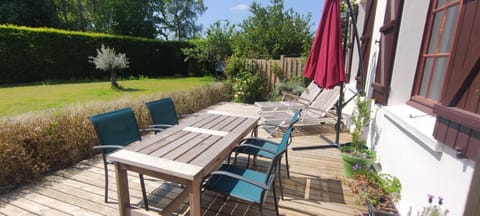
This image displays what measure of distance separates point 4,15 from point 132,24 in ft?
28.2

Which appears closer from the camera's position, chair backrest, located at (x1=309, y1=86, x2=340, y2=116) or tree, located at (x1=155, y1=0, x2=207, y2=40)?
chair backrest, located at (x1=309, y1=86, x2=340, y2=116)

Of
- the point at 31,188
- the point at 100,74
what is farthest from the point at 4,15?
the point at 31,188

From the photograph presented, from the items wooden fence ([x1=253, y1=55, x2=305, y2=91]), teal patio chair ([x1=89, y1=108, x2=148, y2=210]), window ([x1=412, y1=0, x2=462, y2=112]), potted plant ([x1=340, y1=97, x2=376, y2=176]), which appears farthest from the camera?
wooden fence ([x1=253, y1=55, x2=305, y2=91])

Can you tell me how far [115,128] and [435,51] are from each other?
10.3 ft

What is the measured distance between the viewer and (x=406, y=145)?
Result: 2020 millimetres

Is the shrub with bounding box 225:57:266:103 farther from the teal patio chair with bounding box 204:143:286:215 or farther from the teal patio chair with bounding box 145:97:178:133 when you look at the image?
the teal patio chair with bounding box 204:143:286:215

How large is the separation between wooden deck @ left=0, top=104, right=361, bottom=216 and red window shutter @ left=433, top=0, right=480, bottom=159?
48.5 inches

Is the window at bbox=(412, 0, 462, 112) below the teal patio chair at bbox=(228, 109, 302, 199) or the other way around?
the other way around

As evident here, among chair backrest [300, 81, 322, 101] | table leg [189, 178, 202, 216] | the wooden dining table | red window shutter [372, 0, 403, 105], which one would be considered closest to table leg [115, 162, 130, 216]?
the wooden dining table

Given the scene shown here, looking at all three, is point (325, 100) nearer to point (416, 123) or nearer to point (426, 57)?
point (426, 57)

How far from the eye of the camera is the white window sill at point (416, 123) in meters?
1.56

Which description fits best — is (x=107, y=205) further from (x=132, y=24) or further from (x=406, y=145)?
(x=132, y=24)

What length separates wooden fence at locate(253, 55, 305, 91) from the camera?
24.1ft

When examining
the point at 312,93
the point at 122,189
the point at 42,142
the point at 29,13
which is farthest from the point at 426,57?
the point at 29,13
